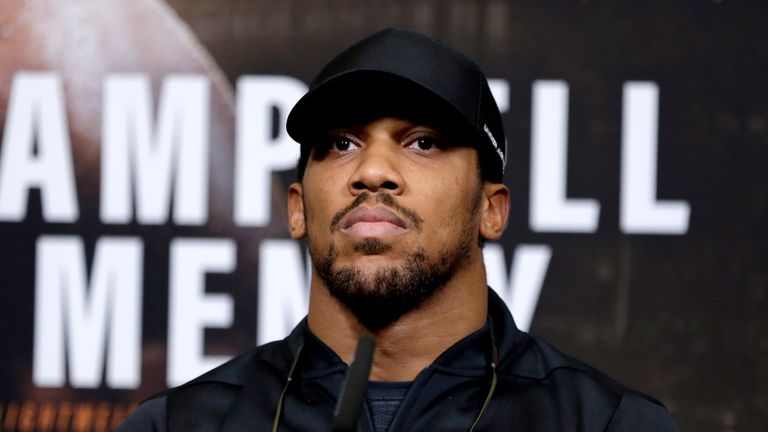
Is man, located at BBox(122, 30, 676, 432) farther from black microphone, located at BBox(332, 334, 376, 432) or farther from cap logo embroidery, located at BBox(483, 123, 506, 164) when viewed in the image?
black microphone, located at BBox(332, 334, 376, 432)

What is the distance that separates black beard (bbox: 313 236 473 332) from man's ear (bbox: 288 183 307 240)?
0.10 metres

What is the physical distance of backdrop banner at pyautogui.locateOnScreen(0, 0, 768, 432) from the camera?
2223 mm

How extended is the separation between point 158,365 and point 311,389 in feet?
3.27

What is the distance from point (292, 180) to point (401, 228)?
3.47ft

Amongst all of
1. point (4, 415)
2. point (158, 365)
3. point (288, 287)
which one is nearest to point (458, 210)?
point (288, 287)

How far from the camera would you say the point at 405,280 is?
122 cm

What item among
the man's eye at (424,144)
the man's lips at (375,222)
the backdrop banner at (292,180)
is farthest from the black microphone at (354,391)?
the backdrop banner at (292,180)

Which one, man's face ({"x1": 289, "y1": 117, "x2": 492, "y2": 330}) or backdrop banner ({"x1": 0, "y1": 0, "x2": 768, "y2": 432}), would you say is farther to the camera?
backdrop banner ({"x1": 0, "y1": 0, "x2": 768, "y2": 432})

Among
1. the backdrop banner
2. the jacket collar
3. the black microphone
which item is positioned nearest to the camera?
the black microphone

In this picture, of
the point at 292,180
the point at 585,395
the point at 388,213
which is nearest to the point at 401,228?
the point at 388,213

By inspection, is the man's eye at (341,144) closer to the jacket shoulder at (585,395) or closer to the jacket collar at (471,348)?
the jacket collar at (471,348)

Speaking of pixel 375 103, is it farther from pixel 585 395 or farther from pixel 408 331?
pixel 585 395

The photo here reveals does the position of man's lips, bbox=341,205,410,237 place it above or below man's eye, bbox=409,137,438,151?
below

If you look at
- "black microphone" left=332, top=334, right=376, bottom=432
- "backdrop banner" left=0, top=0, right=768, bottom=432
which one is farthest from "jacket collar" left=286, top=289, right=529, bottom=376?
"backdrop banner" left=0, top=0, right=768, bottom=432
